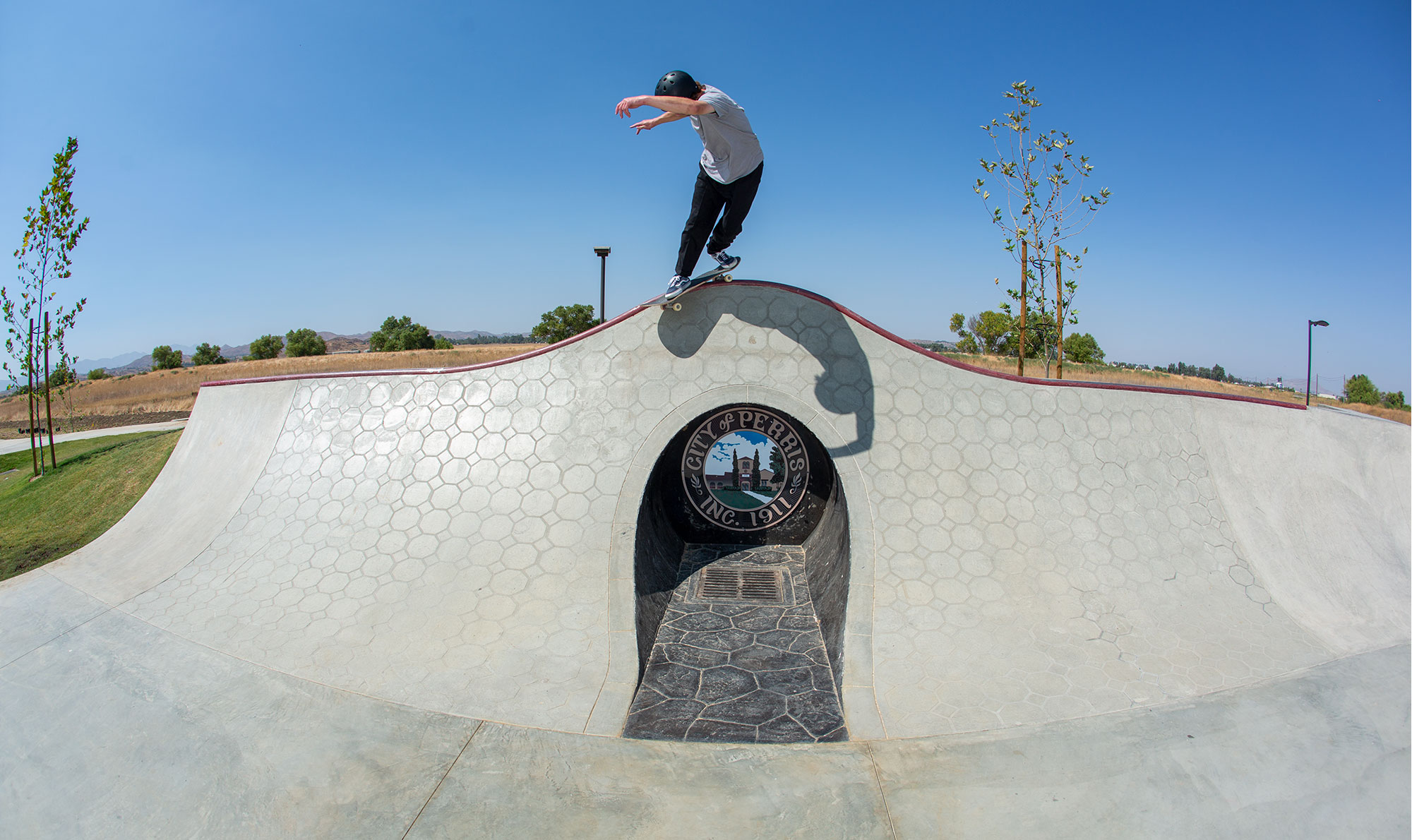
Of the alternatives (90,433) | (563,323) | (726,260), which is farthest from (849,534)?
(563,323)

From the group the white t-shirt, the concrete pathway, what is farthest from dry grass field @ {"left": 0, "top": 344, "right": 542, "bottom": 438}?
the white t-shirt

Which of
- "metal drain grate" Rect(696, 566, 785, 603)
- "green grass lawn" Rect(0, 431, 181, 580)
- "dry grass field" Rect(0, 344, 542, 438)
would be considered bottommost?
"metal drain grate" Rect(696, 566, 785, 603)

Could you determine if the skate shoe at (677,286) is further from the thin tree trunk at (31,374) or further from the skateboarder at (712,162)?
the thin tree trunk at (31,374)

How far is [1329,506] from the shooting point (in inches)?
→ 291

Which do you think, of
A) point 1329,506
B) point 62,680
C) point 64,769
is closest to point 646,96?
point 64,769

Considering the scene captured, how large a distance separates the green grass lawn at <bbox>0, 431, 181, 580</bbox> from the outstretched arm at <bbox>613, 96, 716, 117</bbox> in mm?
9658

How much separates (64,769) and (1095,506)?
931 cm

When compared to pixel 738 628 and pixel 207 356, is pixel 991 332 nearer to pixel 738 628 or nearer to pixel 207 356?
pixel 738 628

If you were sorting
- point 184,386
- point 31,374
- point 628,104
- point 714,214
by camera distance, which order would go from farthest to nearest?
point 184,386
point 31,374
point 714,214
point 628,104

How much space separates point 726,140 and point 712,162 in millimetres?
331

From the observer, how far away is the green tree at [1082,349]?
46.9 metres

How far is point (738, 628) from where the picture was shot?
6.99m

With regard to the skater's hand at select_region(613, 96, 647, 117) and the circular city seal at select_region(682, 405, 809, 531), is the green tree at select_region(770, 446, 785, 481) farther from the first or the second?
the skater's hand at select_region(613, 96, 647, 117)

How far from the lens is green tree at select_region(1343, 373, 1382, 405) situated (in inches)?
1673
